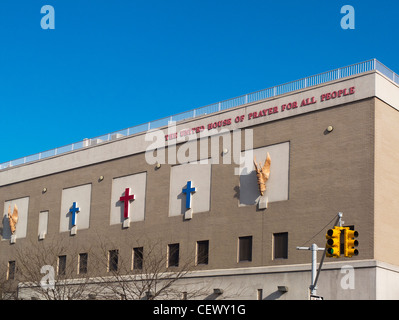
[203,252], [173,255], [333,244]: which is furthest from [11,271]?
[333,244]

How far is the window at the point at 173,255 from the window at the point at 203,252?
2.05 m

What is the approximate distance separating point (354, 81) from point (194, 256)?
15.9 m

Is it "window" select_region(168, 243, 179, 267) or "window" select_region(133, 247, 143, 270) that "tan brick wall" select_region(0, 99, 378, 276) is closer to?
"window" select_region(168, 243, 179, 267)

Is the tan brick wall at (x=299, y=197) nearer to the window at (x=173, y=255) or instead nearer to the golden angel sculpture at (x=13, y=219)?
the window at (x=173, y=255)

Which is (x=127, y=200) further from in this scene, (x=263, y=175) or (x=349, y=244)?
(x=349, y=244)

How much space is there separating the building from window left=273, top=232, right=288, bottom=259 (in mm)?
95

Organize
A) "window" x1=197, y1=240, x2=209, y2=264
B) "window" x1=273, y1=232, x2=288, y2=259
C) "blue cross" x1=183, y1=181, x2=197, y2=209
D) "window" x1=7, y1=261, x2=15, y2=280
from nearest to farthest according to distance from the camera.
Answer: "window" x1=273, y1=232, x2=288, y2=259, "window" x1=197, y1=240, x2=209, y2=264, "blue cross" x1=183, y1=181, x2=197, y2=209, "window" x1=7, y1=261, x2=15, y2=280

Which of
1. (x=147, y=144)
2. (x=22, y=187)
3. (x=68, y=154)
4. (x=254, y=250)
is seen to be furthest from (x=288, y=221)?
(x=22, y=187)

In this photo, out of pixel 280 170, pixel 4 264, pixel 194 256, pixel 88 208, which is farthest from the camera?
pixel 4 264

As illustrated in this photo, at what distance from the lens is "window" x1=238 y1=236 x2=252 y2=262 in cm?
4400

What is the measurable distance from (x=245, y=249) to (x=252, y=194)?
351 centimetres

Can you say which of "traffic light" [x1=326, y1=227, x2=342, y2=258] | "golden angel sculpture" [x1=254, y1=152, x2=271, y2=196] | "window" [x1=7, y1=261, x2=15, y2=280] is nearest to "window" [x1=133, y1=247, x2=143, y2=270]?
"golden angel sculpture" [x1=254, y1=152, x2=271, y2=196]

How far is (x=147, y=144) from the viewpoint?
173ft

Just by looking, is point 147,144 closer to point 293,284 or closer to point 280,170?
point 280,170
